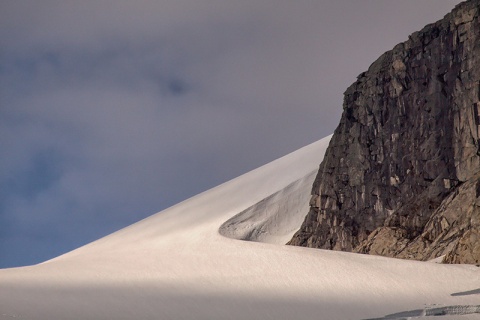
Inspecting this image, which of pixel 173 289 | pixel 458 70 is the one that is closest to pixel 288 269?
pixel 173 289

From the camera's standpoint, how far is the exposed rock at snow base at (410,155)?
28328mm

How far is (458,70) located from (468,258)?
11289 millimetres

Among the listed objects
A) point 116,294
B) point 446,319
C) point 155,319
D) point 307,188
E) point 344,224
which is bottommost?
point 446,319

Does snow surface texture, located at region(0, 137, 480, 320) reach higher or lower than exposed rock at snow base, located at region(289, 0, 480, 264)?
lower

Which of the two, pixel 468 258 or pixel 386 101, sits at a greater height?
pixel 386 101

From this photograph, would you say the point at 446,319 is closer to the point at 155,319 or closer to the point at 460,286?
the point at 460,286

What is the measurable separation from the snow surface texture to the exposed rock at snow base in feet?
22.7

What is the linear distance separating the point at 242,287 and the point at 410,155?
1788 centimetres

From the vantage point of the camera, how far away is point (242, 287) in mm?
16781

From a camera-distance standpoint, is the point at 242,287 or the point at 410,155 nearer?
the point at 242,287

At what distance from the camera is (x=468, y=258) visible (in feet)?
74.0

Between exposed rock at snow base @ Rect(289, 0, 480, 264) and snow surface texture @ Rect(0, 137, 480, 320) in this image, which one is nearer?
snow surface texture @ Rect(0, 137, 480, 320)

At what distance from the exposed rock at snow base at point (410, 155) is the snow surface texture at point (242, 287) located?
692 centimetres

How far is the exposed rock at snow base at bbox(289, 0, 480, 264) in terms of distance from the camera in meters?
28.3
